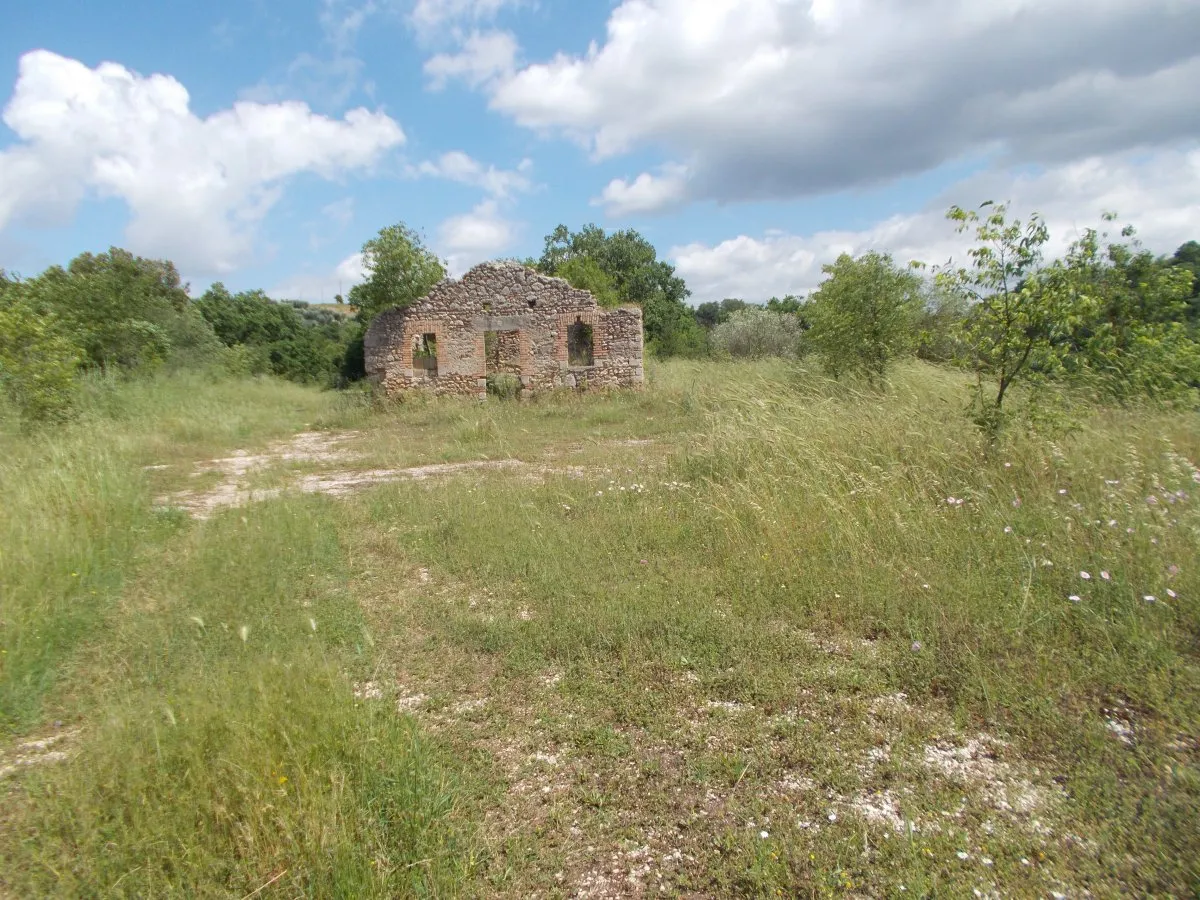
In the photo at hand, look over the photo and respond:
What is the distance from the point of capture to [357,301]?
25438 millimetres

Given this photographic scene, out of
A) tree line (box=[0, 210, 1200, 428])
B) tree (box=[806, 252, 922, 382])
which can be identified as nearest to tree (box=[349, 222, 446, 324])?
tree line (box=[0, 210, 1200, 428])

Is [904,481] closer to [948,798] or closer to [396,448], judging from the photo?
[948,798]

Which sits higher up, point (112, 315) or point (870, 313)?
point (112, 315)

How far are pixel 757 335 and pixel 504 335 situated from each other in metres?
11.4

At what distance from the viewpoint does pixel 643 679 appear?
10.2 ft

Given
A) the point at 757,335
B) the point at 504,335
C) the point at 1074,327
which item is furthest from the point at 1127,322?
the point at 757,335

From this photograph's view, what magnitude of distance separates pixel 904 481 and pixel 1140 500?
135 cm

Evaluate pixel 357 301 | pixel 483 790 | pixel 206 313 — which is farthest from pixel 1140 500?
pixel 206 313

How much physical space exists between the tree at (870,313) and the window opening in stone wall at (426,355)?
29.8 feet

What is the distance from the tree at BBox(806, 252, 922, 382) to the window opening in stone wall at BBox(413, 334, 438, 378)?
910cm

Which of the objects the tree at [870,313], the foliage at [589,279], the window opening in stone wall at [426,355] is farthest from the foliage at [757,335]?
the tree at [870,313]

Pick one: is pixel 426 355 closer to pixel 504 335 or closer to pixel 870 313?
pixel 504 335

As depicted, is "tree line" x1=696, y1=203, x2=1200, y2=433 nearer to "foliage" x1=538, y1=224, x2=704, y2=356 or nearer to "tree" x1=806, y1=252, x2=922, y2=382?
"tree" x1=806, y1=252, x2=922, y2=382

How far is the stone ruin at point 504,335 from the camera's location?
16.3 meters
